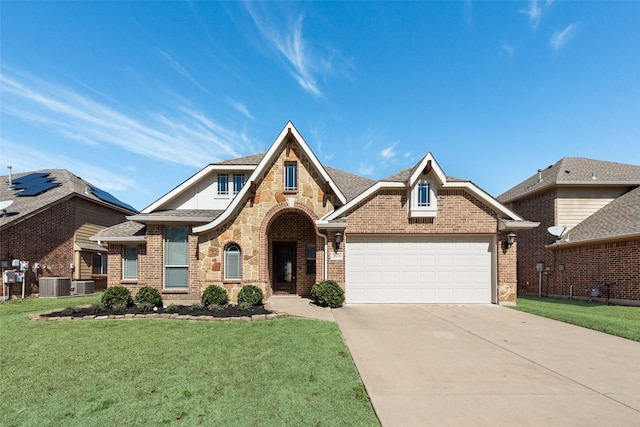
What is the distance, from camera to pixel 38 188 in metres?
19.2

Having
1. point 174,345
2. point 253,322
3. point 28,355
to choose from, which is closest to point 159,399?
point 174,345

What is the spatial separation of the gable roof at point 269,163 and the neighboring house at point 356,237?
4 cm

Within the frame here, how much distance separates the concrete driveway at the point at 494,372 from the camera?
4121 mm

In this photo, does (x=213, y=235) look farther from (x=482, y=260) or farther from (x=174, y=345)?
(x=482, y=260)

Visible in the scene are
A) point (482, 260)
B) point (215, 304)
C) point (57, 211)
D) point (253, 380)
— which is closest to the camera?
point (253, 380)

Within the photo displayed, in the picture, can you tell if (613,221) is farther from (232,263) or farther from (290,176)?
(232,263)

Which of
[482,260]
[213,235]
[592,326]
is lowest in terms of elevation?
[592,326]

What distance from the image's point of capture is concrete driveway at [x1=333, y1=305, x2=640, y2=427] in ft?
13.5

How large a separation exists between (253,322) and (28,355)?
4594mm

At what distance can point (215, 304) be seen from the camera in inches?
436

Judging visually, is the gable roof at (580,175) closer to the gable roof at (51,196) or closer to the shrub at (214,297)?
the shrub at (214,297)

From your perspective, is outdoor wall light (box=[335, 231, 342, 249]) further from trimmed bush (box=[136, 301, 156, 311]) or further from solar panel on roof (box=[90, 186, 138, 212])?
solar panel on roof (box=[90, 186, 138, 212])

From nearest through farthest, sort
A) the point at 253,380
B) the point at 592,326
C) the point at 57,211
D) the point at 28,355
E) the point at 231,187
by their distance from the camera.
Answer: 1. the point at 253,380
2. the point at 28,355
3. the point at 592,326
4. the point at 231,187
5. the point at 57,211

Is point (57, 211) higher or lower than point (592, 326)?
higher
